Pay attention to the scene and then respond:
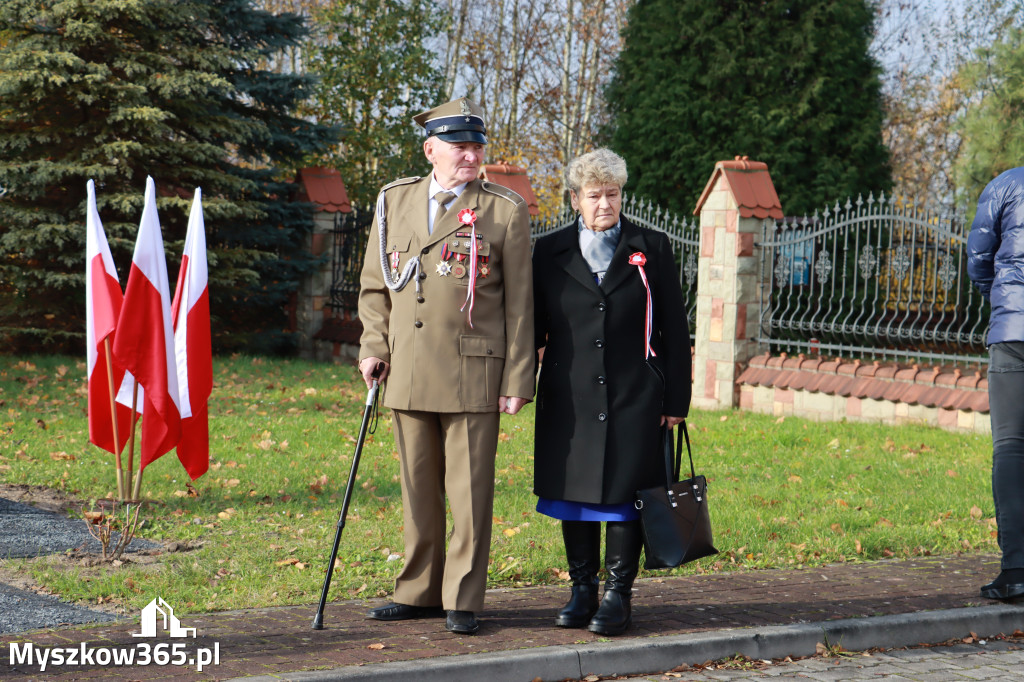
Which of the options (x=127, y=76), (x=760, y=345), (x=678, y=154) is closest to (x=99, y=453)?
(x=760, y=345)

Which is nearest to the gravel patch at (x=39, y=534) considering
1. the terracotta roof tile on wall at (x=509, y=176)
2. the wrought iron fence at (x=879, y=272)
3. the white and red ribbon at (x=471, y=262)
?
the white and red ribbon at (x=471, y=262)

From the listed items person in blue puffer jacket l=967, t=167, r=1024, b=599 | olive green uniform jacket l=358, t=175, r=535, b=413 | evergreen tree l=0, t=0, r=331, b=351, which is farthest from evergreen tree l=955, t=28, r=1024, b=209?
olive green uniform jacket l=358, t=175, r=535, b=413

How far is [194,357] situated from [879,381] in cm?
702

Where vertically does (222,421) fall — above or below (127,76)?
below

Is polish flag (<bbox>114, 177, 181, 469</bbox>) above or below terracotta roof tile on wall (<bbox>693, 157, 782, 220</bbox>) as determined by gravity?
below

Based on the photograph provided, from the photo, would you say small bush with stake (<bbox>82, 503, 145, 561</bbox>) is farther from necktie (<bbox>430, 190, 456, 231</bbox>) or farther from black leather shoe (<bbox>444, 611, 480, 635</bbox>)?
necktie (<bbox>430, 190, 456, 231</bbox>)

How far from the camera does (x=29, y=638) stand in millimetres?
4129

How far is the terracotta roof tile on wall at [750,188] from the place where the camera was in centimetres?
1181

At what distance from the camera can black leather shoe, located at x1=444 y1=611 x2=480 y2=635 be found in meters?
4.33

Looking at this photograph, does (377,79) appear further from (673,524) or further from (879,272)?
(673,524)

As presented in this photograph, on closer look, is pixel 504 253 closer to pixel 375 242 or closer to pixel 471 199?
pixel 471 199

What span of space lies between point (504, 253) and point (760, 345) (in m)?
8.16

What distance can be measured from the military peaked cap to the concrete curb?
1.98 metres

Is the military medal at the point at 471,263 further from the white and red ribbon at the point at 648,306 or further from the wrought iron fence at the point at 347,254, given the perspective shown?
the wrought iron fence at the point at 347,254
